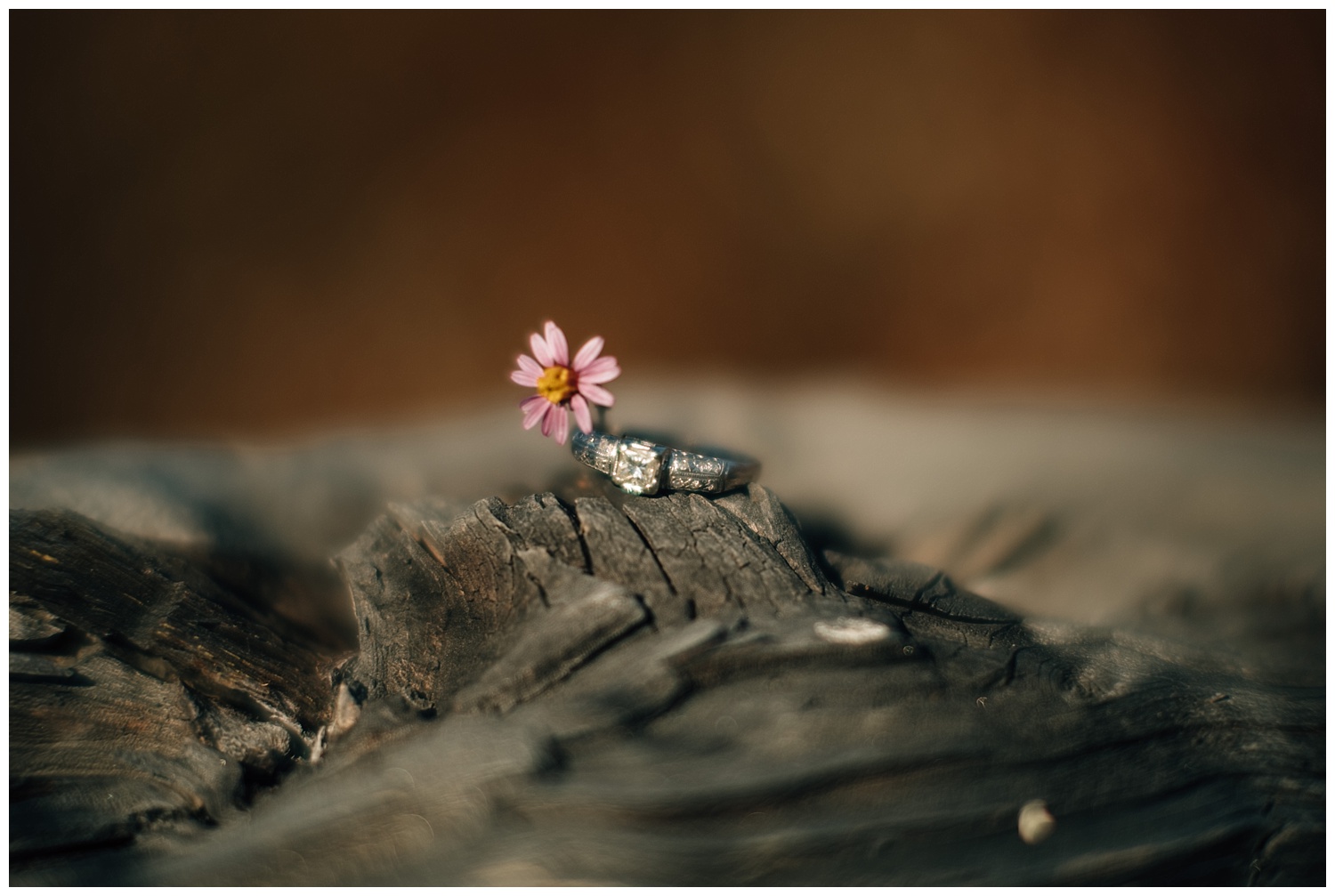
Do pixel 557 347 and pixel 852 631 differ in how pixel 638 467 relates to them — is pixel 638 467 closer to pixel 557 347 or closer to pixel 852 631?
pixel 557 347

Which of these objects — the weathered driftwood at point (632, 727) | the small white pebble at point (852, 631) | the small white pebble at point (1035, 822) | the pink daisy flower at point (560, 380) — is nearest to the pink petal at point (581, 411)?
the pink daisy flower at point (560, 380)

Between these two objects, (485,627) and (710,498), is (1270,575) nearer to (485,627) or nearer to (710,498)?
(710,498)

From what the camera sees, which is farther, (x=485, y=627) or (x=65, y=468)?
(x=65, y=468)

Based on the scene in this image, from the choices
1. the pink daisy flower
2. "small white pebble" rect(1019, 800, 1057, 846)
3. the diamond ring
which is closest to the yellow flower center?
the pink daisy flower

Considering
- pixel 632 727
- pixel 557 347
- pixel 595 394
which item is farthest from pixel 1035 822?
pixel 557 347

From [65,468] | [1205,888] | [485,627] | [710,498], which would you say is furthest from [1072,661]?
[65,468]
